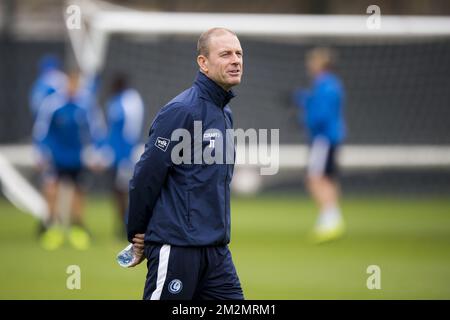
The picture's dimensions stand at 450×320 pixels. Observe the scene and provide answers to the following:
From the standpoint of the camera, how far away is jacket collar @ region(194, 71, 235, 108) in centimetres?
663

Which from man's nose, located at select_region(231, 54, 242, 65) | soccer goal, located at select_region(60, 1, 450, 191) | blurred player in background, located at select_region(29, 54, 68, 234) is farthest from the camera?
soccer goal, located at select_region(60, 1, 450, 191)

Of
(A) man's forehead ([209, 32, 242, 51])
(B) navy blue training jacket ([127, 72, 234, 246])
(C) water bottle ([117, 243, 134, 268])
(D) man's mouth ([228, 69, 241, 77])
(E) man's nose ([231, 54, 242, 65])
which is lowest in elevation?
(C) water bottle ([117, 243, 134, 268])

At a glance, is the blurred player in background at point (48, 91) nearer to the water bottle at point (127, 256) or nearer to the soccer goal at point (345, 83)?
the soccer goal at point (345, 83)

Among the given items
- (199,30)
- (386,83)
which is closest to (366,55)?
(386,83)

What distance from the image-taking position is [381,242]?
15.2 meters

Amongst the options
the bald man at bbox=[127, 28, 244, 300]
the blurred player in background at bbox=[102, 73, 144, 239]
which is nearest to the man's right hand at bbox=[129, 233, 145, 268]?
the bald man at bbox=[127, 28, 244, 300]

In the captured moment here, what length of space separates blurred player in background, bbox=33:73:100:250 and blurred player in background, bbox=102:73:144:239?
40 centimetres

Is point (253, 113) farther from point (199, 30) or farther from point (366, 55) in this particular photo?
point (199, 30)

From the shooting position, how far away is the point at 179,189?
650 cm

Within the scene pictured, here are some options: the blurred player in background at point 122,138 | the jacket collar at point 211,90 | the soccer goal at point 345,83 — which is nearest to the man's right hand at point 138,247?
the jacket collar at point 211,90

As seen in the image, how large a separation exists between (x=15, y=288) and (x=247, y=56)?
13858mm

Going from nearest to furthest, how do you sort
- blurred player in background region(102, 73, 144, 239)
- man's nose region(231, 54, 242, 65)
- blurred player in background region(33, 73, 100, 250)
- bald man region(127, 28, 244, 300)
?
bald man region(127, 28, 244, 300) → man's nose region(231, 54, 242, 65) → blurred player in background region(33, 73, 100, 250) → blurred player in background region(102, 73, 144, 239)

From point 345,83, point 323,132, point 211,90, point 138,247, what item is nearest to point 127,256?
point 138,247

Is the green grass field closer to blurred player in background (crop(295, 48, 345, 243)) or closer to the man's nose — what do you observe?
blurred player in background (crop(295, 48, 345, 243))
